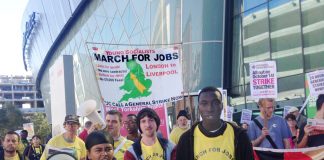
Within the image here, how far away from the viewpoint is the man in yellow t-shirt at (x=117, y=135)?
17.4 feet

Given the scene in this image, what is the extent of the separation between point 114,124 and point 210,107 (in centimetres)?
226

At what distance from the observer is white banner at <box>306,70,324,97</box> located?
22.9ft

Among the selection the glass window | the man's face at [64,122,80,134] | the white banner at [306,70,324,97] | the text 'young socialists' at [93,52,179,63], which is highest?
the glass window

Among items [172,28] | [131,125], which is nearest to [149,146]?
[131,125]

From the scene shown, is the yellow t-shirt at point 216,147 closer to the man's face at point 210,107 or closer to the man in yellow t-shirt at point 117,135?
the man's face at point 210,107

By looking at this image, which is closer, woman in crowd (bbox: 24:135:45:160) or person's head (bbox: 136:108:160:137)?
person's head (bbox: 136:108:160:137)

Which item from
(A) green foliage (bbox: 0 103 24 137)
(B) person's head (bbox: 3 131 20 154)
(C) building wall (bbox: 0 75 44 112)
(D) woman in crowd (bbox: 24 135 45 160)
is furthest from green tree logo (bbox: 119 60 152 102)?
(C) building wall (bbox: 0 75 44 112)

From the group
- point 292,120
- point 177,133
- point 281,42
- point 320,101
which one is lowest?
point 177,133

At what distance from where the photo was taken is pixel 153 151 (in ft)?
14.5

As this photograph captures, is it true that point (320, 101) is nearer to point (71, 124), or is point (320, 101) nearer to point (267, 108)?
point (267, 108)

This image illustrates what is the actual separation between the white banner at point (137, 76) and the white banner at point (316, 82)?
1.93m

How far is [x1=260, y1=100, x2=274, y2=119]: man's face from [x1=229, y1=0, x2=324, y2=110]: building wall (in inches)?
243

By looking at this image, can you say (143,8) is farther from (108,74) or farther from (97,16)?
(108,74)

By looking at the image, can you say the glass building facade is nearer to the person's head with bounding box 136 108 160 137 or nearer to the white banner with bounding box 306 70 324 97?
the white banner with bounding box 306 70 324 97
